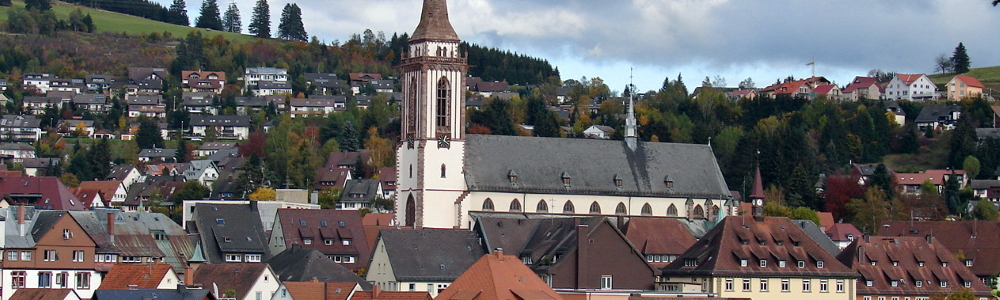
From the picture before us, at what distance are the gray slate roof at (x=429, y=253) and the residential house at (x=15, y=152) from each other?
101 metres

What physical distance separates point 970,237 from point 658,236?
20.4 metres

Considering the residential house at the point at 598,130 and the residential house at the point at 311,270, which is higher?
the residential house at the point at 598,130

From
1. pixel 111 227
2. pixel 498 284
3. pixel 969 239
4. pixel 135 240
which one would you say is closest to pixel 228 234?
pixel 135 240

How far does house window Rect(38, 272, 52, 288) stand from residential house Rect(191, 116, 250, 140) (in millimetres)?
117185

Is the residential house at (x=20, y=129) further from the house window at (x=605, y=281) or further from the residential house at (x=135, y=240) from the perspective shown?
the house window at (x=605, y=281)

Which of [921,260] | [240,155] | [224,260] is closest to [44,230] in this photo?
[224,260]

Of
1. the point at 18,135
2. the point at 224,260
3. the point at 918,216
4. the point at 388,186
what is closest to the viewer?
the point at 224,260

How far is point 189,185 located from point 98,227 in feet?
204

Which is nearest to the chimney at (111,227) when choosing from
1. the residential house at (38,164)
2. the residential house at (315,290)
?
the residential house at (315,290)

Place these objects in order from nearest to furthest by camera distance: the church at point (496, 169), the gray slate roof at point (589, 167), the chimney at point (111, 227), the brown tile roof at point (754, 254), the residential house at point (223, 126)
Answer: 1. the brown tile roof at point (754, 254)
2. the chimney at point (111, 227)
3. the church at point (496, 169)
4. the gray slate roof at point (589, 167)
5. the residential house at point (223, 126)

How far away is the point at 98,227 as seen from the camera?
83.9m

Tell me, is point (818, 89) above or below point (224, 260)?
above

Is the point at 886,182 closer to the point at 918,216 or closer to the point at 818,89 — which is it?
the point at 918,216

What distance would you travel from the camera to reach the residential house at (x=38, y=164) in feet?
535
